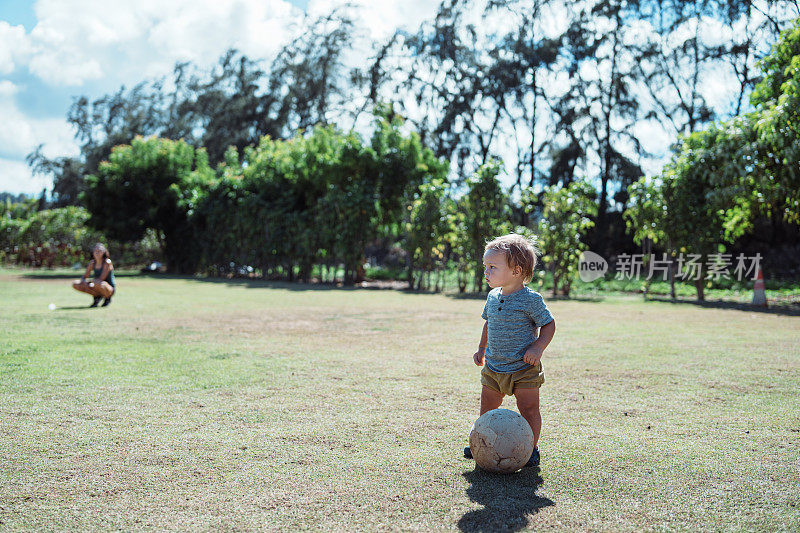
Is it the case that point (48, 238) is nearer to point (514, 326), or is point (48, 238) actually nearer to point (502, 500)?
point (514, 326)

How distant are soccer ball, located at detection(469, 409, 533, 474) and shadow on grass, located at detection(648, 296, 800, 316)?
10902mm

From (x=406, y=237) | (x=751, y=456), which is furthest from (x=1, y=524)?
(x=406, y=237)

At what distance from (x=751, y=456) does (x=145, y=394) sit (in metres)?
4.35

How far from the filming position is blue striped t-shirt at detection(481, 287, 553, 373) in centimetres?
363

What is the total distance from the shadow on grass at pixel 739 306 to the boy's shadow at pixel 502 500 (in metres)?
11.0

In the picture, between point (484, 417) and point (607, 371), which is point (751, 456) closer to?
point (484, 417)

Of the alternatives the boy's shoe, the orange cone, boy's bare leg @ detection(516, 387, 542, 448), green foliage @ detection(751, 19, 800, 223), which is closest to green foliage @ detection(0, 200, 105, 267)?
the orange cone

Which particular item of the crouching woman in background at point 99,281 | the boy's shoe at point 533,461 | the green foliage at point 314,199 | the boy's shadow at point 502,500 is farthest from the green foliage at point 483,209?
the boy's shadow at point 502,500

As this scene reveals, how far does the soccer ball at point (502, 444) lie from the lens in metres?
3.33

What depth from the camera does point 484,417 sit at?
3549 millimetres

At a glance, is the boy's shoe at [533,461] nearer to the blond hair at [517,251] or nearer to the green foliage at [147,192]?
the blond hair at [517,251]

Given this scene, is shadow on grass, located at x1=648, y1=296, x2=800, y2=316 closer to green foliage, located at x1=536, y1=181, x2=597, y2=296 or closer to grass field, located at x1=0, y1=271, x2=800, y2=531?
green foliage, located at x1=536, y1=181, x2=597, y2=296

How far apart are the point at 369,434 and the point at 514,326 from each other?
1201 millimetres

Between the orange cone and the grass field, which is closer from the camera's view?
the grass field
